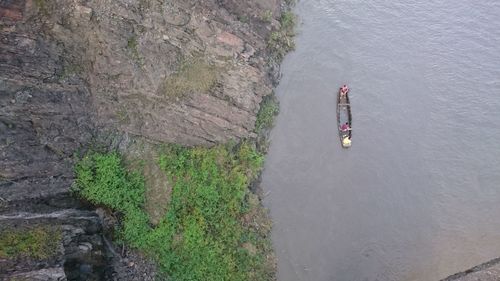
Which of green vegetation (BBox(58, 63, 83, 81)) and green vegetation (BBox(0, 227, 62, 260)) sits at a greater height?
green vegetation (BBox(58, 63, 83, 81))

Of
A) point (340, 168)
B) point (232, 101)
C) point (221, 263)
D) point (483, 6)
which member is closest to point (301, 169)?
point (340, 168)

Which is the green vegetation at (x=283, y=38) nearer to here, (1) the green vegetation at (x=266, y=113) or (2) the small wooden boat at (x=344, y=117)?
(1) the green vegetation at (x=266, y=113)

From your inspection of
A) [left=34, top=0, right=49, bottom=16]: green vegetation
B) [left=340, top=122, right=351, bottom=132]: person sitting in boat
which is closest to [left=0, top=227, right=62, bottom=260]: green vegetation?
[left=34, top=0, right=49, bottom=16]: green vegetation

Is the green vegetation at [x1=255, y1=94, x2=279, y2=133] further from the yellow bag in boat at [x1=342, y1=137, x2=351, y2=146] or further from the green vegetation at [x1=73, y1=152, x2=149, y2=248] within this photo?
the green vegetation at [x1=73, y1=152, x2=149, y2=248]

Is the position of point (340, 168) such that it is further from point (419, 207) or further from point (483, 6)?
point (483, 6)

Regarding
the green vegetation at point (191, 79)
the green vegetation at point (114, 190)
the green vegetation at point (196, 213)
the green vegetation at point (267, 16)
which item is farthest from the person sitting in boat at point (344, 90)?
the green vegetation at point (114, 190)

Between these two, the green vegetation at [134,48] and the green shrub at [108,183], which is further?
the green vegetation at [134,48]

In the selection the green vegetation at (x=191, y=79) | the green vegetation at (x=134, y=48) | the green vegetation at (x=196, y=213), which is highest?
the green vegetation at (x=134, y=48)
